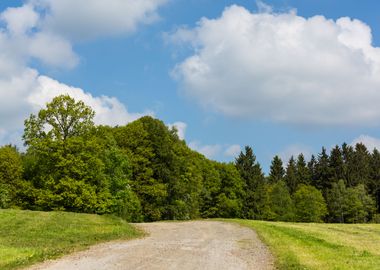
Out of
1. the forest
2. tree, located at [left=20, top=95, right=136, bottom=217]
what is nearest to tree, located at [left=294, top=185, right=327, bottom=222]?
the forest

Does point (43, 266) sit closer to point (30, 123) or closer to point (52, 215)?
point (52, 215)

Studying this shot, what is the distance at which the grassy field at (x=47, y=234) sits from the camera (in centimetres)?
2020

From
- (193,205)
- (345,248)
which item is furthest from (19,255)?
(193,205)

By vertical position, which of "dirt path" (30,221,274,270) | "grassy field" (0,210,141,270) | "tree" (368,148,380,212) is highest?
"tree" (368,148,380,212)

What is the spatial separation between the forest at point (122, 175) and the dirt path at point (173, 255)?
26.1 m

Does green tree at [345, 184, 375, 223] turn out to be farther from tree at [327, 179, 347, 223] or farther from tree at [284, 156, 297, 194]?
tree at [284, 156, 297, 194]

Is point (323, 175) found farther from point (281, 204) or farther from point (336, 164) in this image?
point (281, 204)

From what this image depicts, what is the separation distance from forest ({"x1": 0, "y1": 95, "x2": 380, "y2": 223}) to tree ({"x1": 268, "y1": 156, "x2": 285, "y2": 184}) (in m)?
39.7

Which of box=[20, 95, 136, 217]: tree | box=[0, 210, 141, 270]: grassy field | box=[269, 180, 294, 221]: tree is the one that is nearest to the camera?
box=[0, 210, 141, 270]: grassy field

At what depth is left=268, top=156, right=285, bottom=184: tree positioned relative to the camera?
146 metres

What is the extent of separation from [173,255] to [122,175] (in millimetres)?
40273

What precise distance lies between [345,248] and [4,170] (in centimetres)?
5278

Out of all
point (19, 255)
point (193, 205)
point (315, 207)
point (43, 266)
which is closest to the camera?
point (43, 266)

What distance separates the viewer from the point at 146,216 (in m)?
64.8
